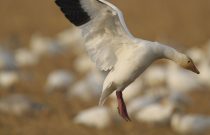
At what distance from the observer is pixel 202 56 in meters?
15.5

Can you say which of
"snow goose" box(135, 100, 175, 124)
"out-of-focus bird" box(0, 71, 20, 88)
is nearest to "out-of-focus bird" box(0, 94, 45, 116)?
"snow goose" box(135, 100, 175, 124)

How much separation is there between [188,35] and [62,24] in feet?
17.7

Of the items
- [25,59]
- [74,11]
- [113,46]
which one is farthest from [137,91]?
[74,11]

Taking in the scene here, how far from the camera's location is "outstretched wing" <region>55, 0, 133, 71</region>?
6.21 meters

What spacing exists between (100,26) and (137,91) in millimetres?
6006

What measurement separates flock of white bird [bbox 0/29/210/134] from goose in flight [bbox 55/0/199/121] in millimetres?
3018

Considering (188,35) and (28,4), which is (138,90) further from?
(28,4)

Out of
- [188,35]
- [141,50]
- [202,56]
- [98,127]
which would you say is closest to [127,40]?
[141,50]

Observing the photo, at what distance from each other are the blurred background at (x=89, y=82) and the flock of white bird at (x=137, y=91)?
13mm

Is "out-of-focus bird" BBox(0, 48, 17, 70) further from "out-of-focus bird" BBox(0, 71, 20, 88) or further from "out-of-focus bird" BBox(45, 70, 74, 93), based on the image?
"out-of-focus bird" BBox(45, 70, 74, 93)

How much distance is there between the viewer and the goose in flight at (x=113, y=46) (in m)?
6.16

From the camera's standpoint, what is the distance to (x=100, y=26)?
20.9ft

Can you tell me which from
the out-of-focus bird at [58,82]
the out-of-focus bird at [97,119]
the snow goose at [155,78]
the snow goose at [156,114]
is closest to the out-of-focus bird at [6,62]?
the out-of-focus bird at [58,82]

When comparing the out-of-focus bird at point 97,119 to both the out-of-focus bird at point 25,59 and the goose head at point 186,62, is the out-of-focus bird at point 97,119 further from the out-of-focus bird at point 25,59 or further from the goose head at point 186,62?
the out-of-focus bird at point 25,59
